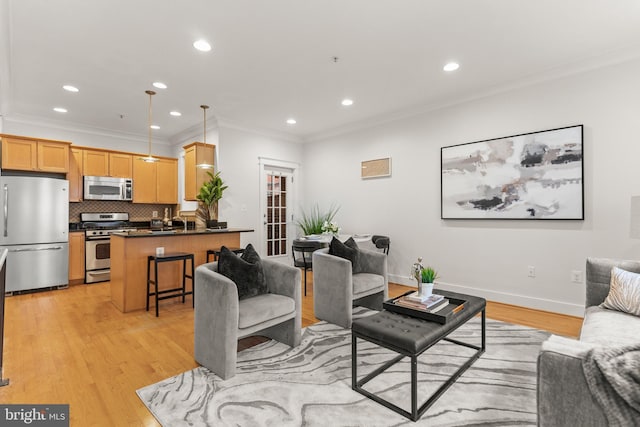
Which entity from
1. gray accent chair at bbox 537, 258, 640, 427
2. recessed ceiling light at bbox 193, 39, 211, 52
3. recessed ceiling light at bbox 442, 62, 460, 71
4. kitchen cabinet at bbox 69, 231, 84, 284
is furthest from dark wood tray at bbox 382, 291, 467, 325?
kitchen cabinet at bbox 69, 231, 84, 284

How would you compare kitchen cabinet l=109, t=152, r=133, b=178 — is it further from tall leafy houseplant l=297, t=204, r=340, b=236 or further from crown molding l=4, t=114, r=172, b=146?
tall leafy houseplant l=297, t=204, r=340, b=236

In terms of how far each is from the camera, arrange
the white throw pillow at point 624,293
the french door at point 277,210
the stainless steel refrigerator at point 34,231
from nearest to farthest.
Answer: the white throw pillow at point 624,293
the stainless steel refrigerator at point 34,231
the french door at point 277,210

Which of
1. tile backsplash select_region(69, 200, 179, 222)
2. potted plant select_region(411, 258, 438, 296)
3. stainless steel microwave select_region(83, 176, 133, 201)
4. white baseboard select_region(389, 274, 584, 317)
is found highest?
stainless steel microwave select_region(83, 176, 133, 201)

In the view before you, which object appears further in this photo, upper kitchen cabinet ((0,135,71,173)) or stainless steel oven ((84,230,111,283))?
stainless steel oven ((84,230,111,283))

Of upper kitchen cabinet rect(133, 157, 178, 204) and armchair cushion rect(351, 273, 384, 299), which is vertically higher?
upper kitchen cabinet rect(133, 157, 178, 204)

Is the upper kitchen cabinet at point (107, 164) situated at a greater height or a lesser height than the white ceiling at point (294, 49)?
lesser

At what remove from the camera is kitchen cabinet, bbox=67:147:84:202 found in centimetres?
550

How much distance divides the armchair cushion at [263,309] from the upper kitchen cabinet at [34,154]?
4655mm

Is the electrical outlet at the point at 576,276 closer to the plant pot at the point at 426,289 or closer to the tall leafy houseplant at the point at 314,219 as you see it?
the plant pot at the point at 426,289

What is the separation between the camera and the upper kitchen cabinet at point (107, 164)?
18.7 feet

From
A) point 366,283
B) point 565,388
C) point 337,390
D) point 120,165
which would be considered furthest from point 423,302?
point 120,165

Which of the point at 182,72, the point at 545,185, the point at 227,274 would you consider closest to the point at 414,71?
the point at 545,185

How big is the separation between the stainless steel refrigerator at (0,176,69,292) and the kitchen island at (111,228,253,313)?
1507mm

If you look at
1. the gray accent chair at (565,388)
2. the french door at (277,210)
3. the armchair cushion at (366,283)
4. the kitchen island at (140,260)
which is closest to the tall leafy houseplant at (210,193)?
the kitchen island at (140,260)
